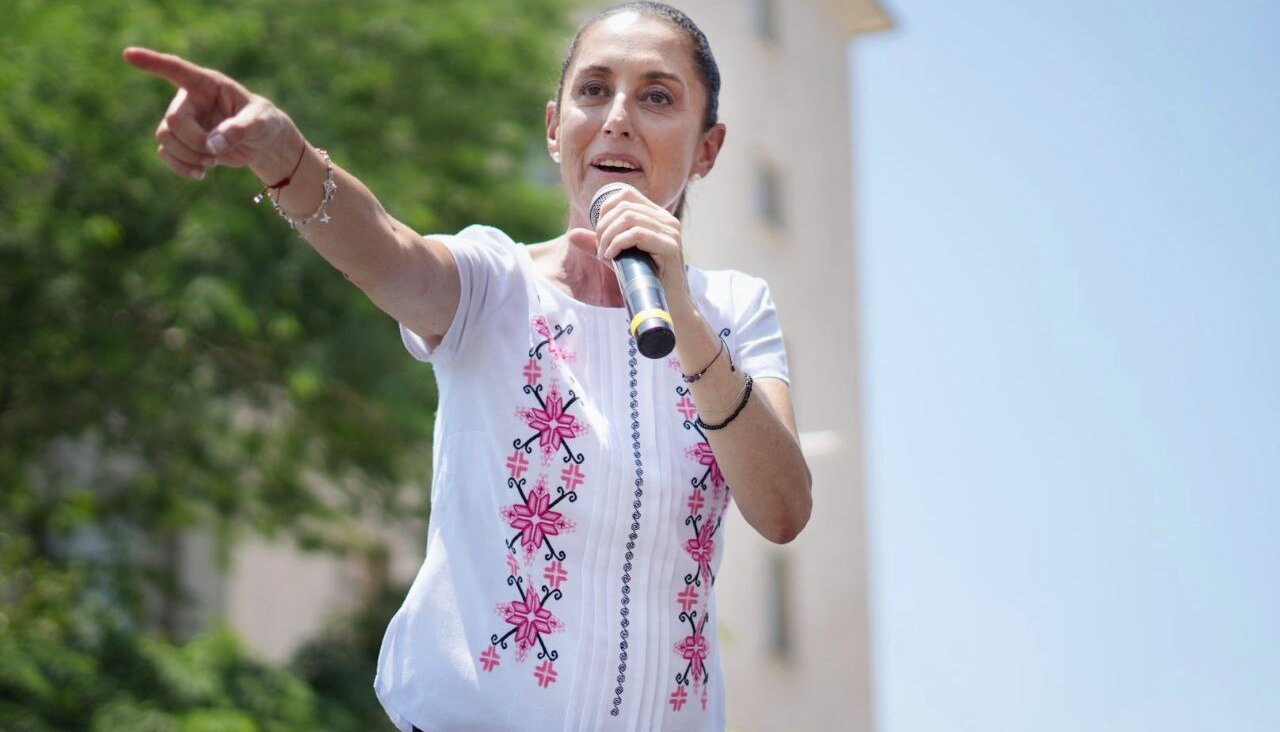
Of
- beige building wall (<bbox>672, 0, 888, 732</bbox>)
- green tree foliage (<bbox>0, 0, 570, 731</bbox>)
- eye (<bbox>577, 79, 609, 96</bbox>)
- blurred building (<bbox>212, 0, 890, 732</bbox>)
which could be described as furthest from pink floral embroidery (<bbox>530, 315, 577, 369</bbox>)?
beige building wall (<bbox>672, 0, 888, 732</bbox>)

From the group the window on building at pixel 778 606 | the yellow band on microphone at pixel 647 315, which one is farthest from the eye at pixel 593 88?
the window on building at pixel 778 606

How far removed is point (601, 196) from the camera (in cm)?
212

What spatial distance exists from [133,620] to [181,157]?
802cm

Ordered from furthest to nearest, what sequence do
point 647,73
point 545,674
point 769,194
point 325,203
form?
point 769,194 < point 647,73 < point 545,674 < point 325,203

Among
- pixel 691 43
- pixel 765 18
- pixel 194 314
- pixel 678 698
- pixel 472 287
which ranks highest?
pixel 765 18

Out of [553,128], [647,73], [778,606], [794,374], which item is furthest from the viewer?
[794,374]

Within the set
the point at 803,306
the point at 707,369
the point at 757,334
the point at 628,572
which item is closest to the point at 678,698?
the point at 628,572

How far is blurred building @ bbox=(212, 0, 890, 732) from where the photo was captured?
1638 cm

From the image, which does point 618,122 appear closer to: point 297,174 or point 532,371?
point 532,371

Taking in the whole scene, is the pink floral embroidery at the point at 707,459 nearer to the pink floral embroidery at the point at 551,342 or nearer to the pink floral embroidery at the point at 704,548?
the pink floral embroidery at the point at 704,548

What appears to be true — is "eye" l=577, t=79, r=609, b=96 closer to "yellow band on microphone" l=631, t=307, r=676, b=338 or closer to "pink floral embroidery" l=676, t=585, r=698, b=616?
"yellow band on microphone" l=631, t=307, r=676, b=338

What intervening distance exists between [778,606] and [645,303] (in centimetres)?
1575

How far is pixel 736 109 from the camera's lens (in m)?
16.6

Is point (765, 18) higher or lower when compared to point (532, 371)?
higher
